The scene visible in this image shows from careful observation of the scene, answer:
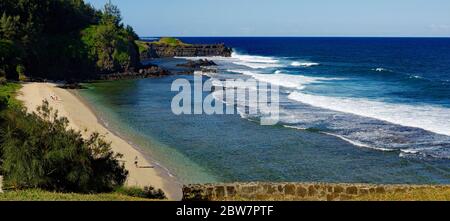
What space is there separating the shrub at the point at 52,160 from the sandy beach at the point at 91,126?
2.41m

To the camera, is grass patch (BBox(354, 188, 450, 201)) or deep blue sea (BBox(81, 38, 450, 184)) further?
deep blue sea (BBox(81, 38, 450, 184))

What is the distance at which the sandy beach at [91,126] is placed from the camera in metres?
22.4

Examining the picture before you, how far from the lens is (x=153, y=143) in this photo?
3005 cm

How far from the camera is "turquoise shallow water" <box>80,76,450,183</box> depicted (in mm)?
23578

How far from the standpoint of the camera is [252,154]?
27.3 m

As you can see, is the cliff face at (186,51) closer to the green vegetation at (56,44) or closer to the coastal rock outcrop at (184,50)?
the coastal rock outcrop at (184,50)

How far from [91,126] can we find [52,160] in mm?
17517

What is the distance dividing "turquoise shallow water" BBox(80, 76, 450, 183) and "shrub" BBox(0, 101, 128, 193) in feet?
19.3

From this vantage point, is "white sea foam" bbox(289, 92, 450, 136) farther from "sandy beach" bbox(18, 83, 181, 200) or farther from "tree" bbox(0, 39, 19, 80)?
"tree" bbox(0, 39, 19, 80)

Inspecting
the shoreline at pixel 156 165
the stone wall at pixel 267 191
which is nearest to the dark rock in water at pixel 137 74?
the shoreline at pixel 156 165

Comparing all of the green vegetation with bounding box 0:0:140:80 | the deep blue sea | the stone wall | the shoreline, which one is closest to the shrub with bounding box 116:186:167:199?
the shoreline
